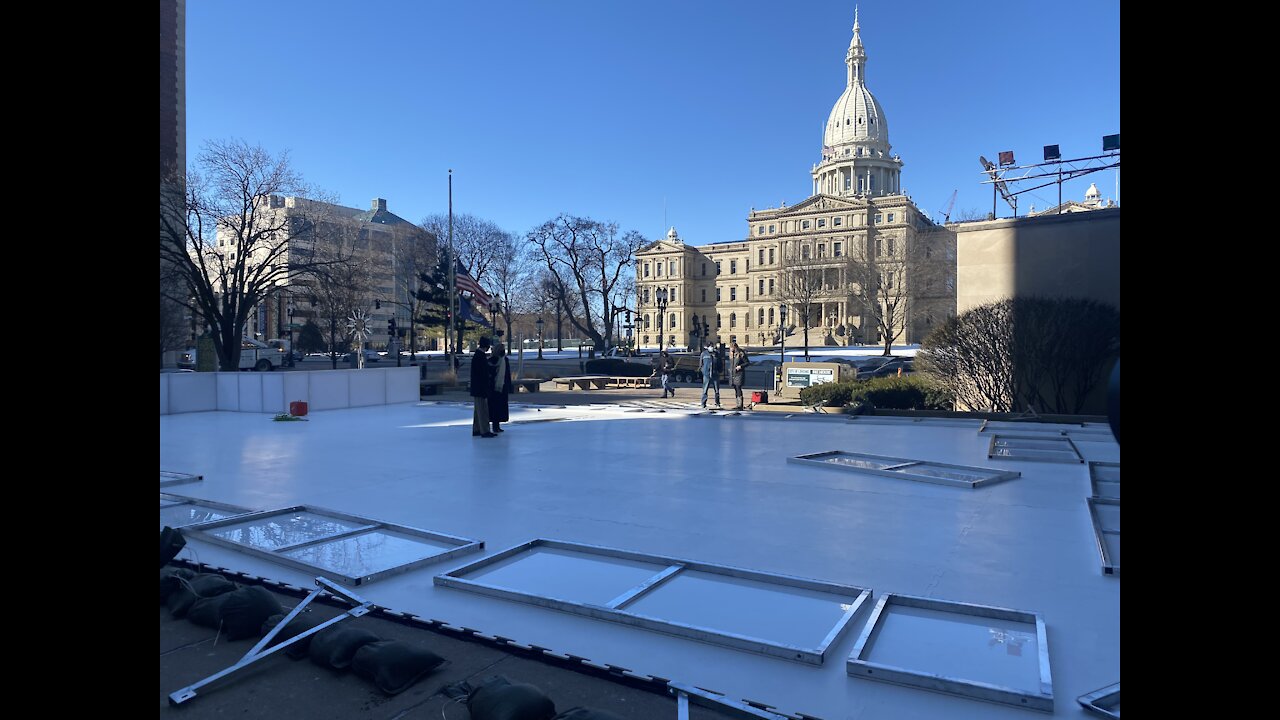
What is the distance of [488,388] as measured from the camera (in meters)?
12.3

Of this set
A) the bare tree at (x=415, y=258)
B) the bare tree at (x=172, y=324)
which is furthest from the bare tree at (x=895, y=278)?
the bare tree at (x=172, y=324)

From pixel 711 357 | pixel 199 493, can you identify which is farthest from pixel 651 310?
pixel 199 493

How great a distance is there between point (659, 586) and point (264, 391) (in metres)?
15.3

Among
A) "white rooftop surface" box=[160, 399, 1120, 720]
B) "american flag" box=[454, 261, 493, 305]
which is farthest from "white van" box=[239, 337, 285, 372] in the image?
"white rooftop surface" box=[160, 399, 1120, 720]

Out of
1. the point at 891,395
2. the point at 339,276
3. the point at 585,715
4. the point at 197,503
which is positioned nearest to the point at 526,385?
the point at 891,395

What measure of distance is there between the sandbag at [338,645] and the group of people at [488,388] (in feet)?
26.0

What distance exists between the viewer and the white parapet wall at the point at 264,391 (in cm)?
1711

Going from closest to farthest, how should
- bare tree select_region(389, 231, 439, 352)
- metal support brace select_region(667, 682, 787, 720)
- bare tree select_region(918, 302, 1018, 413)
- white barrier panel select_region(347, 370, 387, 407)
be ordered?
metal support brace select_region(667, 682, 787, 720) → bare tree select_region(918, 302, 1018, 413) → white barrier panel select_region(347, 370, 387, 407) → bare tree select_region(389, 231, 439, 352)

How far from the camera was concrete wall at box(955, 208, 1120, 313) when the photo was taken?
15625 millimetres

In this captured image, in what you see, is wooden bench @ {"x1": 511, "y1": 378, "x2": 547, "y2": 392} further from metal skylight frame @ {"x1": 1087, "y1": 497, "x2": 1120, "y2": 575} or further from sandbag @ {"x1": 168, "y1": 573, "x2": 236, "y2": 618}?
sandbag @ {"x1": 168, "y1": 573, "x2": 236, "y2": 618}

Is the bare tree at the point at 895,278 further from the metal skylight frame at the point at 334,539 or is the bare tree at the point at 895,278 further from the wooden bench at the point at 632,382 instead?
the metal skylight frame at the point at 334,539

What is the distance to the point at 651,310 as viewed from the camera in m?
111
